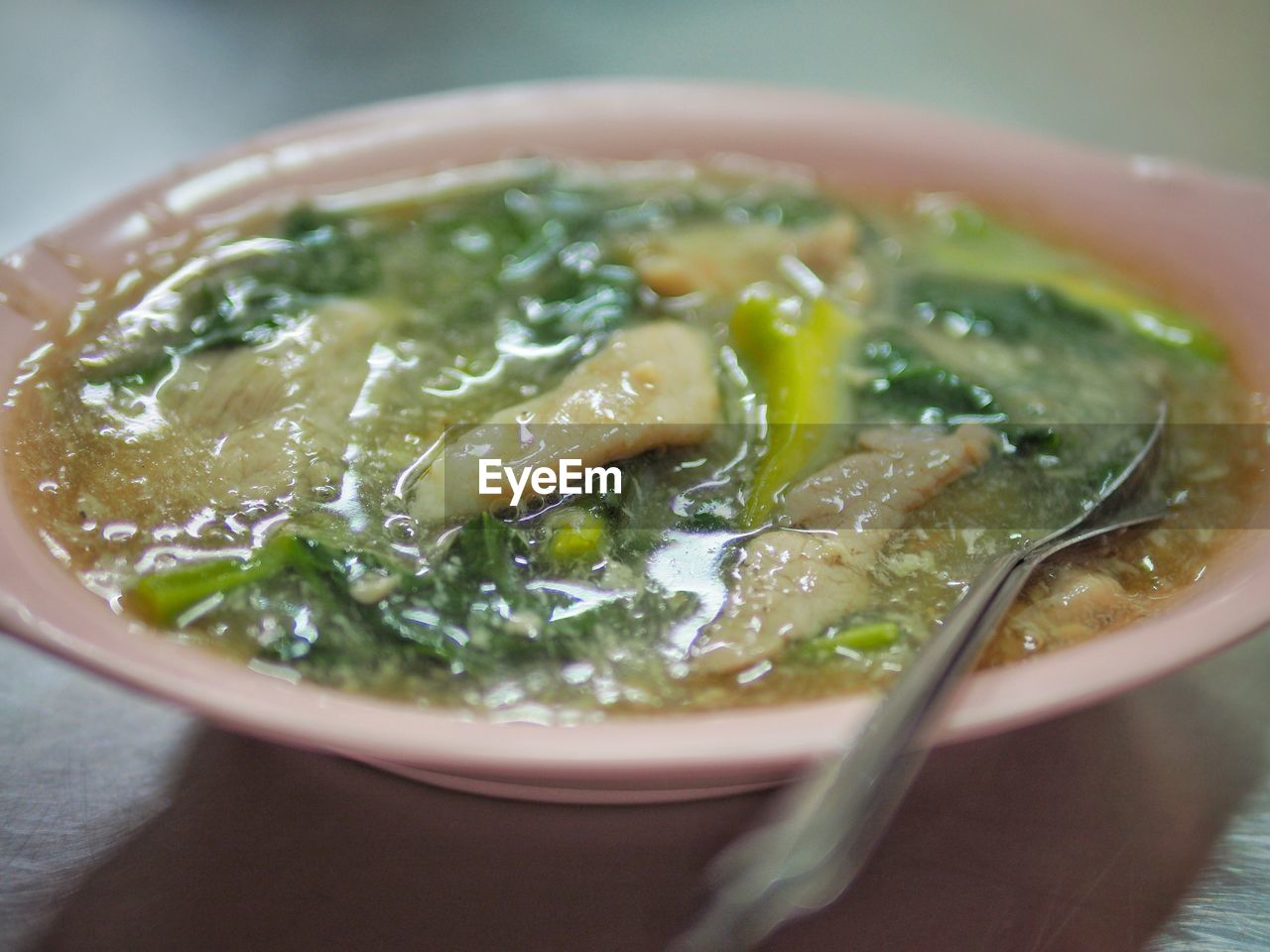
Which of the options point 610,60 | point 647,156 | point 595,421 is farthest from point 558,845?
point 610,60

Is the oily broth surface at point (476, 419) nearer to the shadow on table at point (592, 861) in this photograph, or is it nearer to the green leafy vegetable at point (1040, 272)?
the green leafy vegetable at point (1040, 272)

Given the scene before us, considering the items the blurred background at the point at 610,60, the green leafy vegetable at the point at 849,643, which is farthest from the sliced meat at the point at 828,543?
the blurred background at the point at 610,60

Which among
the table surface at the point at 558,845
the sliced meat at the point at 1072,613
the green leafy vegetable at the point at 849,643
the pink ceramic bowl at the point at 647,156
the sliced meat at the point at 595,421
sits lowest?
the table surface at the point at 558,845

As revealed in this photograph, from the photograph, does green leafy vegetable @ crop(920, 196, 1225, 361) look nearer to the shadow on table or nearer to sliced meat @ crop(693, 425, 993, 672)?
sliced meat @ crop(693, 425, 993, 672)

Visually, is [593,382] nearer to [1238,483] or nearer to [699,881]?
[699,881]

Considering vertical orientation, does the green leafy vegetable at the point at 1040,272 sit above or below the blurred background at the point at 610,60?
above
